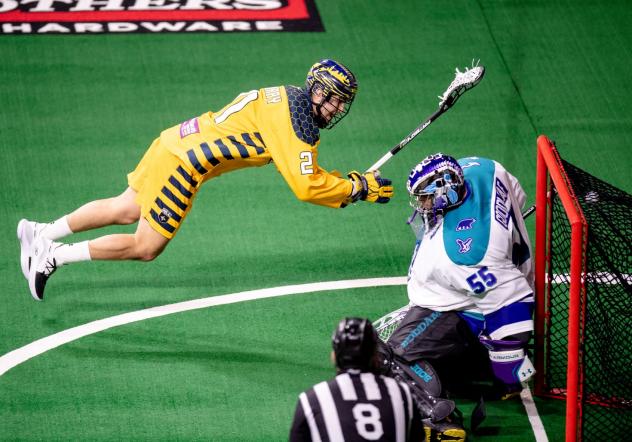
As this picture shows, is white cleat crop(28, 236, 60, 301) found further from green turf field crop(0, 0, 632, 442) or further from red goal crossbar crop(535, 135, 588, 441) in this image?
red goal crossbar crop(535, 135, 588, 441)

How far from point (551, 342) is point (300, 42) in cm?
462

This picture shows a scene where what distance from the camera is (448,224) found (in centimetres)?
641

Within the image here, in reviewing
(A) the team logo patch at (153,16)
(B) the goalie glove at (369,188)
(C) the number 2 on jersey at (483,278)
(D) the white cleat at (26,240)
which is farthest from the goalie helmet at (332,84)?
(A) the team logo patch at (153,16)

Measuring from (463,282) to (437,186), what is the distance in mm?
553

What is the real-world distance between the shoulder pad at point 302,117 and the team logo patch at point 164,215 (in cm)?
94

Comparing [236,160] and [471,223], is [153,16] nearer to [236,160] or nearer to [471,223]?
[236,160]

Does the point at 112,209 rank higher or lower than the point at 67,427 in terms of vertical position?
higher

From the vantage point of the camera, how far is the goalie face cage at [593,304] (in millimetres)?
6117

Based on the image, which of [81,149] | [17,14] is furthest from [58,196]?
[17,14]

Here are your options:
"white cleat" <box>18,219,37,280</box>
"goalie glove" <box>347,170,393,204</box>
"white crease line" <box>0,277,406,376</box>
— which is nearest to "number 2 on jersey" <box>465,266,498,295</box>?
"goalie glove" <box>347,170,393,204</box>

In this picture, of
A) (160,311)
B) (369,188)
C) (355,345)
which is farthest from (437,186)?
(160,311)

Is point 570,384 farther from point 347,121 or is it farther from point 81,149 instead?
point 81,149

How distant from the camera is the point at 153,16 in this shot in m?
10.9

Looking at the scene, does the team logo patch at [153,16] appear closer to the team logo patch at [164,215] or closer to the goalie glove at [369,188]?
A: the goalie glove at [369,188]
